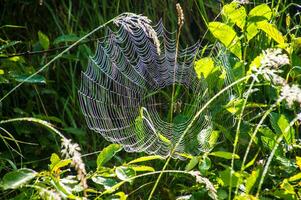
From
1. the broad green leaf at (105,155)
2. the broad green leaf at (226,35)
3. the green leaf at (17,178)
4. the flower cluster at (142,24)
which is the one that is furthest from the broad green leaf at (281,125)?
the green leaf at (17,178)

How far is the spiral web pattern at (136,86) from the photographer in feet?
8.96

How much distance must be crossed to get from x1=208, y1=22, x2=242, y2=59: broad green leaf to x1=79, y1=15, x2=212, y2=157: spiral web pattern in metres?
0.48

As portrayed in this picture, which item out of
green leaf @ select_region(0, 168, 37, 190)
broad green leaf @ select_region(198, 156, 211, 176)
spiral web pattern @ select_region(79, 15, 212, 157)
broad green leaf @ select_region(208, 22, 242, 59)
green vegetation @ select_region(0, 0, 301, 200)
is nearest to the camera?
green leaf @ select_region(0, 168, 37, 190)

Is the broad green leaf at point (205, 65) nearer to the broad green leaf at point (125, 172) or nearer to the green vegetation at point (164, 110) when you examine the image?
the green vegetation at point (164, 110)

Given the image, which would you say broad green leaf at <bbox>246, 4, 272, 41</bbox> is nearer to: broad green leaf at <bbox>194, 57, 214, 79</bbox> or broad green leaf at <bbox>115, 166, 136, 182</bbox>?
broad green leaf at <bbox>194, 57, 214, 79</bbox>

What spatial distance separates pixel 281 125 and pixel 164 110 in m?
1.07

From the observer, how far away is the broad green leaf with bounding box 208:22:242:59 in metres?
2.16

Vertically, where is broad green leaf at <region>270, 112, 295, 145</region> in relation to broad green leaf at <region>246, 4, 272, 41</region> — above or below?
below

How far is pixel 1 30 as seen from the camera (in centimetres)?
309

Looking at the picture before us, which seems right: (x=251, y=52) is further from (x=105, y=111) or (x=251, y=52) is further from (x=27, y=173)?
(x=27, y=173)

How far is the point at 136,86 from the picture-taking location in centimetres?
303

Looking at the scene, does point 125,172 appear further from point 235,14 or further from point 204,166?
point 235,14

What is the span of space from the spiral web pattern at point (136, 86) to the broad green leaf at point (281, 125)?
59 centimetres

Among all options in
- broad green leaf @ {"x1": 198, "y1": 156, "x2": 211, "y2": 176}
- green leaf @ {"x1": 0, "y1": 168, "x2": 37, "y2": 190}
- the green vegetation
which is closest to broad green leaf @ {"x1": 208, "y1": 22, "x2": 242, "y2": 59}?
the green vegetation
